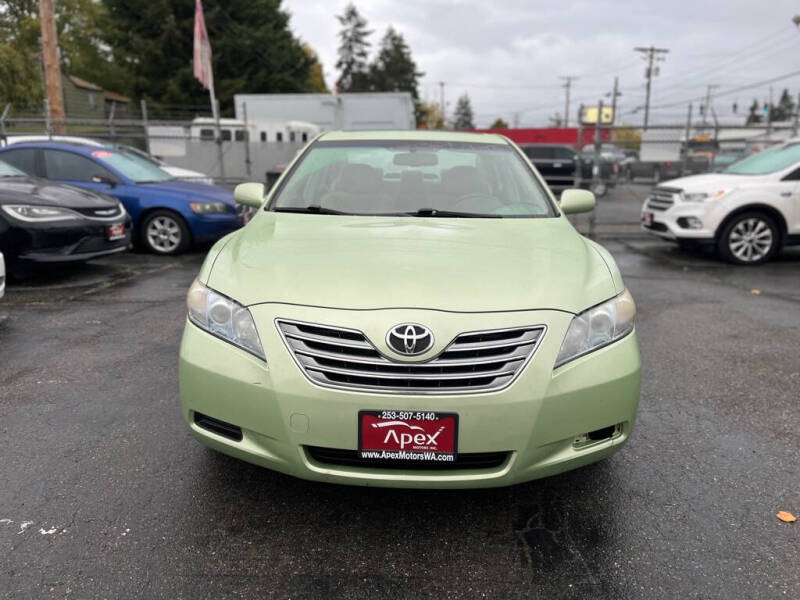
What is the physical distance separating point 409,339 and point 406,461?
427mm

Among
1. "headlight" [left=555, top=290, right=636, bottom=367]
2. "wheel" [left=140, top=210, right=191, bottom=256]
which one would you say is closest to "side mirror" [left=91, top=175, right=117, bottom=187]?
"wheel" [left=140, top=210, right=191, bottom=256]

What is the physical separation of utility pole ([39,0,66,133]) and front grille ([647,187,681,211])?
12.3 m

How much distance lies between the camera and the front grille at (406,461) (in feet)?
7.18

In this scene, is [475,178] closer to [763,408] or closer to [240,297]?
[240,297]

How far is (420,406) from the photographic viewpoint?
6.96 feet

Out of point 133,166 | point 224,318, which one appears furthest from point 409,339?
point 133,166

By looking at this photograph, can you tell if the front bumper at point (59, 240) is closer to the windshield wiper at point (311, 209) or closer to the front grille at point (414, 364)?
the windshield wiper at point (311, 209)

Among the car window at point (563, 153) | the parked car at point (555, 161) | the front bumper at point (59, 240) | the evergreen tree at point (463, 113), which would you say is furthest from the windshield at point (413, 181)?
the evergreen tree at point (463, 113)

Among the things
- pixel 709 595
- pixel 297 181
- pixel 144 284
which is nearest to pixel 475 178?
pixel 297 181

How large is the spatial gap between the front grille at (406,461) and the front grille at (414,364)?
25 cm

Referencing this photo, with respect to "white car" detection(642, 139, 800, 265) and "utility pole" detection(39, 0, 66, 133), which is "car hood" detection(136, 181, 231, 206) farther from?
"utility pole" detection(39, 0, 66, 133)

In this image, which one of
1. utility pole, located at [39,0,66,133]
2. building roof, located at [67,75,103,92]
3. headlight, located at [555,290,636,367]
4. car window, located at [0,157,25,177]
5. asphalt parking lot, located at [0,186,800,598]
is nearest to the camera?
asphalt parking lot, located at [0,186,800,598]

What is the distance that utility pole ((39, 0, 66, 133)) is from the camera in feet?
45.7

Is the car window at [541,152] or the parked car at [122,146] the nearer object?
the parked car at [122,146]
